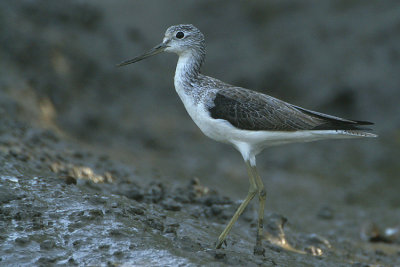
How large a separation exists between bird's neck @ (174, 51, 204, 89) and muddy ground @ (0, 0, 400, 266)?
1.73 m

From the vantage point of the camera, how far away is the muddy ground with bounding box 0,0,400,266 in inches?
244

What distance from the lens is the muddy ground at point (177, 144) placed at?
6.20 metres

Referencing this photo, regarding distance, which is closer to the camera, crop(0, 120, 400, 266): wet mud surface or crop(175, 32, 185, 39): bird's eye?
crop(0, 120, 400, 266): wet mud surface

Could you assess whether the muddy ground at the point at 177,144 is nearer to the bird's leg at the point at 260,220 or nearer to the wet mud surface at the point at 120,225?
the wet mud surface at the point at 120,225

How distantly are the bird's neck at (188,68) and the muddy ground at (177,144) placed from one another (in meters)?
1.73

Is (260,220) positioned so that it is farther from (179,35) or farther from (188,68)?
(179,35)

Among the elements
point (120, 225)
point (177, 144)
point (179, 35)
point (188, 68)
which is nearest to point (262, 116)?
point (188, 68)

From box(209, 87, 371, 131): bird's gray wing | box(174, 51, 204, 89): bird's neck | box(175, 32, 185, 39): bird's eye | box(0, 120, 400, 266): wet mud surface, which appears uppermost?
box(175, 32, 185, 39): bird's eye

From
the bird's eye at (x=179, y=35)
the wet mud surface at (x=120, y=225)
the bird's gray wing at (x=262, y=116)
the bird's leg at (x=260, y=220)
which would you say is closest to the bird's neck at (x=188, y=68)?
the bird's eye at (x=179, y=35)

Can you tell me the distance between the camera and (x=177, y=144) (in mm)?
13875

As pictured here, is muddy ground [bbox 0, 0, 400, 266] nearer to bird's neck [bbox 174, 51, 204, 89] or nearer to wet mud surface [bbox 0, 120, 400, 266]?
wet mud surface [bbox 0, 120, 400, 266]

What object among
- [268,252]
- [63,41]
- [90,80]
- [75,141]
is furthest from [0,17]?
[268,252]

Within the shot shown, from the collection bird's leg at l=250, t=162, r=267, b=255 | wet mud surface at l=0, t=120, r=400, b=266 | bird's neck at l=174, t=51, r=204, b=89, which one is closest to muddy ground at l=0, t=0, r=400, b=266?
wet mud surface at l=0, t=120, r=400, b=266

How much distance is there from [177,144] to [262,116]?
23.2ft
